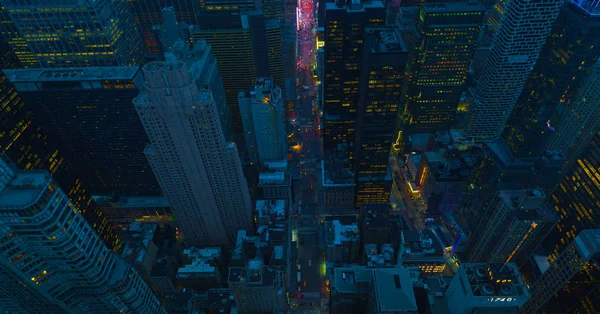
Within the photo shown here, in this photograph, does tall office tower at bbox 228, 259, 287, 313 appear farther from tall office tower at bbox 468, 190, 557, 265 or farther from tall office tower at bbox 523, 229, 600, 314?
tall office tower at bbox 523, 229, 600, 314

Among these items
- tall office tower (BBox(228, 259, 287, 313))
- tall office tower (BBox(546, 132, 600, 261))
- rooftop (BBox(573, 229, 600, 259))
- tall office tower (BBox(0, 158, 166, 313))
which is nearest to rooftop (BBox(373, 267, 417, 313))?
tall office tower (BBox(228, 259, 287, 313))

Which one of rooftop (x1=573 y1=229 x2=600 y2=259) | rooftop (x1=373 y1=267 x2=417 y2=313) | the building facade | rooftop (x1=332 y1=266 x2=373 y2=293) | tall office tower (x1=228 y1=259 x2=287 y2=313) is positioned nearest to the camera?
the building facade

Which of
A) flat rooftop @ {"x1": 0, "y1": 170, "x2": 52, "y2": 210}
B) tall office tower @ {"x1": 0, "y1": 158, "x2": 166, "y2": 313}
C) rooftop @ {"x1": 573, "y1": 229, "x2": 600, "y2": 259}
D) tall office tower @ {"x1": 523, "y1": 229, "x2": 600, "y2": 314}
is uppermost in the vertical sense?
flat rooftop @ {"x1": 0, "y1": 170, "x2": 52, "y2": 210}

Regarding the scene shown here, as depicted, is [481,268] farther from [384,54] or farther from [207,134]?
[207,134]

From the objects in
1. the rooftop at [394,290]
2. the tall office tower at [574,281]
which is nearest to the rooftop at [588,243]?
the tall office tower at [574,281]

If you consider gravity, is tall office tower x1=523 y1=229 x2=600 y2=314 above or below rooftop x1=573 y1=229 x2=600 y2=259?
below

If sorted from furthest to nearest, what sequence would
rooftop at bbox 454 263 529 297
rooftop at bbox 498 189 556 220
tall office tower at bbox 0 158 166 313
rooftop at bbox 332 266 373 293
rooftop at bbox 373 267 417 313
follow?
rooftop at bbox 498 189 556 220 → rooftop at bbox 332 266 373 293 → rooftop at bbox 373 267 417 313 → rooftop at bbox 454 263 529 297 → tall office tower at bbox 0 158 166 313

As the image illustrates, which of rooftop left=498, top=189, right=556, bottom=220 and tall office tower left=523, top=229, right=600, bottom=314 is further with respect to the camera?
rooftop left=498, top=189, right=556, bottom=220
